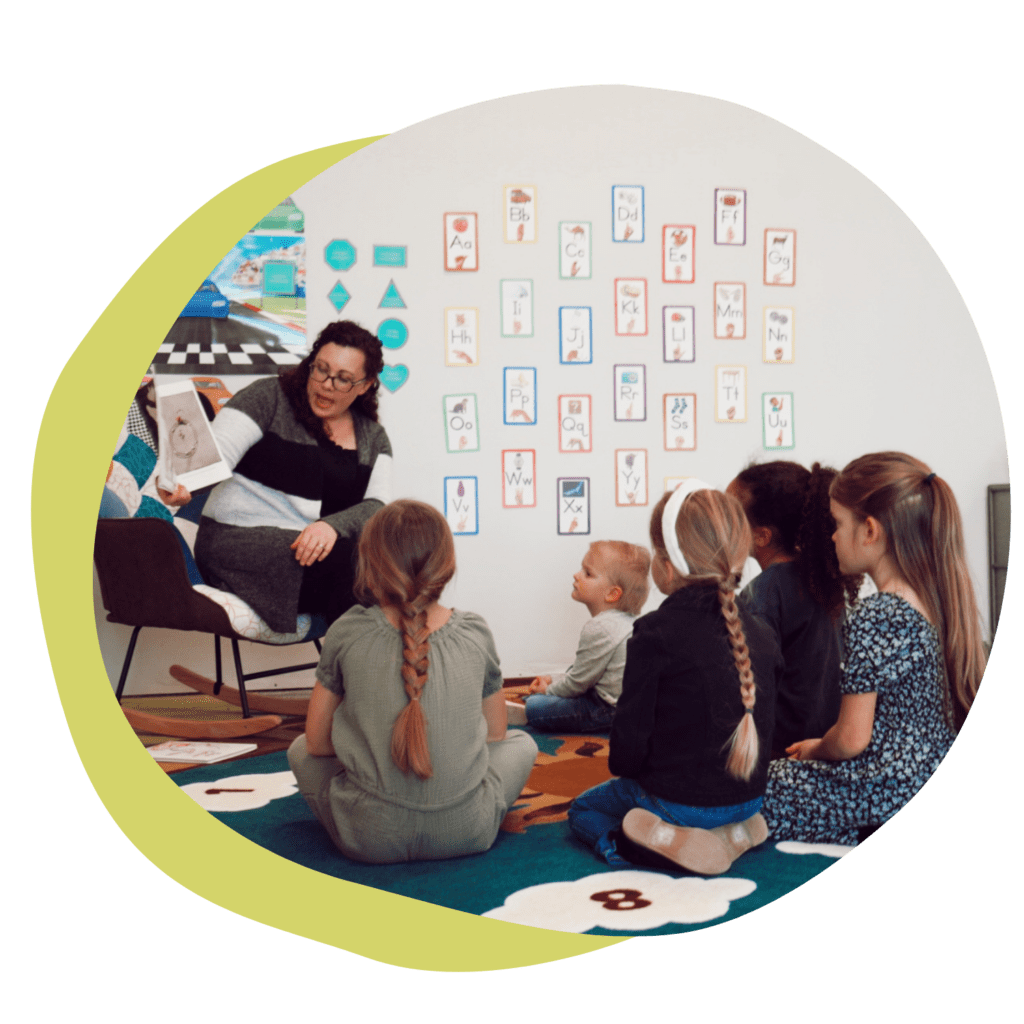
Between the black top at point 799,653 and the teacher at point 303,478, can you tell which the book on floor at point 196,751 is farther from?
the black top at point 799,653

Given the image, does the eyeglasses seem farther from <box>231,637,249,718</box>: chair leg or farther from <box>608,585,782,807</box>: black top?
<box>608,585,782,807</box>: black top

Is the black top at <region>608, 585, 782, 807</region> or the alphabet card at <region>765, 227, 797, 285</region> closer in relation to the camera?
the black top at <region>608, 585, 782, 807</region>

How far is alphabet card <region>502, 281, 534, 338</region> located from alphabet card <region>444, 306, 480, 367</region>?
0.06 metres

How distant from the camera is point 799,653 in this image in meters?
2.33

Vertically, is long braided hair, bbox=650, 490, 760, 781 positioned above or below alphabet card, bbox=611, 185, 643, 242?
below

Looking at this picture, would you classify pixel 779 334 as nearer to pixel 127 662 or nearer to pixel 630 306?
pixel 630 306

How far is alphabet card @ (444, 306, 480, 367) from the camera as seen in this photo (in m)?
2.24

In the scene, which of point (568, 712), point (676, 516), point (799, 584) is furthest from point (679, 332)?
point (568, 712)

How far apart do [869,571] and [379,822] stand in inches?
41.0

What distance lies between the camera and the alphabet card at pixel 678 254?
2.32 metres

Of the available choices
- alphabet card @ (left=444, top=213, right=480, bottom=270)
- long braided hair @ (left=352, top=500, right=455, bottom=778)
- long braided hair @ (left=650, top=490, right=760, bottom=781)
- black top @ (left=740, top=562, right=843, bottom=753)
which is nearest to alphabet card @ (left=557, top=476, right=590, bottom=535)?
long braided hair @ (left=650, top=490, right=760, bottom=781)

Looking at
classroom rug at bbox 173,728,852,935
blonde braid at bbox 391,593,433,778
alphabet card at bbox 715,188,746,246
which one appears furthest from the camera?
alphabet card at bbox 715,188,746,246

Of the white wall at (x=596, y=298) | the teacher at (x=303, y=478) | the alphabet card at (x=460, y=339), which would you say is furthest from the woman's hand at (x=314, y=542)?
the alphabet card at (x=460, y=339)

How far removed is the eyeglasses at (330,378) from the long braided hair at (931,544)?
36.7 inches
